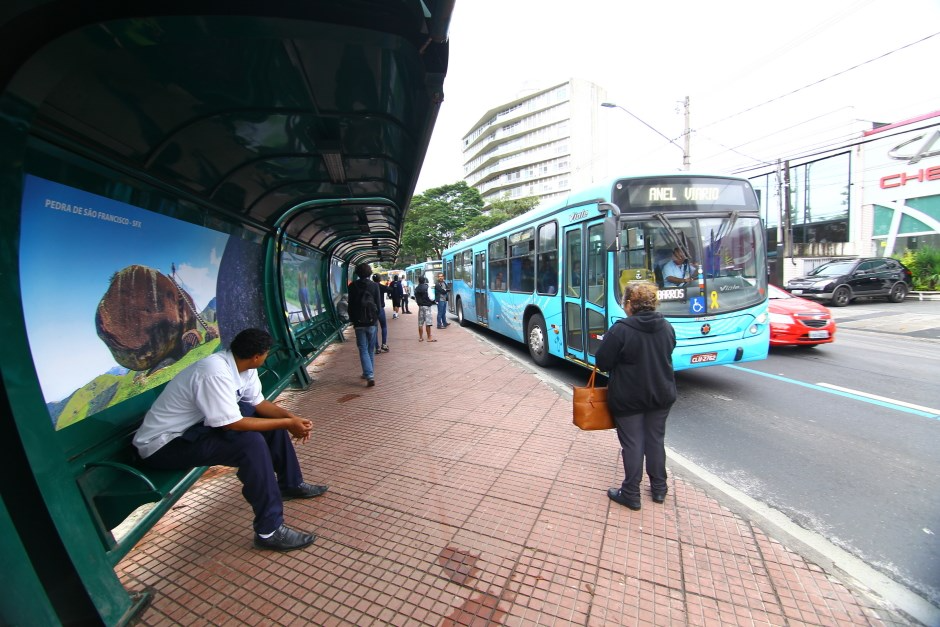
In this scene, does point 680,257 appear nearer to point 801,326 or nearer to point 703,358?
point 703,358

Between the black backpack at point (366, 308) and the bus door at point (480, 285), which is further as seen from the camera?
the bus door at point (480, 285)

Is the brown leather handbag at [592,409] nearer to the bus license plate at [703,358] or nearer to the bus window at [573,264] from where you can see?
the bus license plate at [703,358]

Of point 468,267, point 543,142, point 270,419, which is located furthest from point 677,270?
point 543,142

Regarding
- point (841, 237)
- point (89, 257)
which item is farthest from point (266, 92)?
point (841, 237)

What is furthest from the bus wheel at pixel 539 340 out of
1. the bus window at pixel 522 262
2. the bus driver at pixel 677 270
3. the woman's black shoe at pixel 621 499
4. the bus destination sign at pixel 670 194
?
the woman's black shoe at pixel 621 499

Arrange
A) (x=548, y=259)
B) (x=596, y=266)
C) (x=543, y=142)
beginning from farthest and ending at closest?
(x=543, y=142) → (x=548, y=259) → (x=596, y=266)

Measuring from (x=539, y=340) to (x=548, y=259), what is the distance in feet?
5.09

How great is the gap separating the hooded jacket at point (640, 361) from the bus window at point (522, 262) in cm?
513

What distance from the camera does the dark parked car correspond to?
15641 mm

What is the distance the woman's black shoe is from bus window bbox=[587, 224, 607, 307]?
2.99m

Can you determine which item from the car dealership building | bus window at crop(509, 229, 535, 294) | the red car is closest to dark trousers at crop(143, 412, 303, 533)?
bus window at crop(509, 229, 535, 294)

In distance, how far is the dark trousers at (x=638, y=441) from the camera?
2.96m

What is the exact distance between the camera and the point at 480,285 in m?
11.8

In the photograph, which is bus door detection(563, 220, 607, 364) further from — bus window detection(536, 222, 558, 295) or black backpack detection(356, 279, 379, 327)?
black backpack detection(356, 279, 379, 327)
